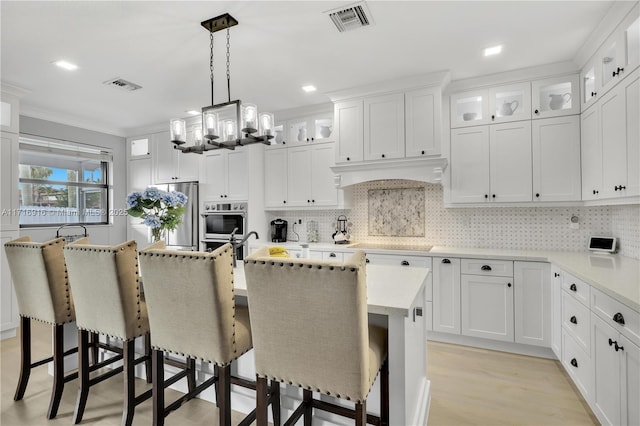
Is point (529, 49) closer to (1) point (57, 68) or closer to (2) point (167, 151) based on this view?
(1) point (57, 68)

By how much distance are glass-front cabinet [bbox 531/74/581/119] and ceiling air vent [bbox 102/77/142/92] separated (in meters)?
3.84

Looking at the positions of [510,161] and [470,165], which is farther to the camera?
[470,165]

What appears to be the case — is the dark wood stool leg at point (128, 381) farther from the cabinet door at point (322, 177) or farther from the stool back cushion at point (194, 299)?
the cabinet door at point (322, 177)

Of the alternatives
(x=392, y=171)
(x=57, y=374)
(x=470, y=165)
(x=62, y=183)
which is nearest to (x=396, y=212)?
(x=392, y=171)

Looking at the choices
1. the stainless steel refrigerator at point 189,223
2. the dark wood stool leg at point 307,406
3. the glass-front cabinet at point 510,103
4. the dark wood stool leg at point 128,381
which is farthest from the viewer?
the stainless steel refrigerator at point 189,223

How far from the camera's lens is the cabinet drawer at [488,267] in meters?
2.88

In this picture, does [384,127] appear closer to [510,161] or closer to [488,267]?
[510,161]

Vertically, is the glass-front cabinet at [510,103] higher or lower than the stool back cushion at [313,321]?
higher

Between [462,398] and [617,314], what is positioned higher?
[617,314]

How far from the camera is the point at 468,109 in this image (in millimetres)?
3357

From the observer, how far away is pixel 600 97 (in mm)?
2494

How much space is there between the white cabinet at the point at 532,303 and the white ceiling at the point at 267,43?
1.82 meters

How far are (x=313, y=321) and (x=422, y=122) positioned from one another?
8.48 ft

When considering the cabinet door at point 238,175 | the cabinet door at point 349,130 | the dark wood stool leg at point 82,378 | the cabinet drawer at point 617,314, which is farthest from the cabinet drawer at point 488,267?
the dark wood stool leg at point 82,378
